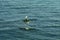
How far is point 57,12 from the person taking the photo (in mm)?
43094

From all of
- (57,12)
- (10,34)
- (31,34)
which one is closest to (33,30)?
(31,34)

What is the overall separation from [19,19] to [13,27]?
422 cm

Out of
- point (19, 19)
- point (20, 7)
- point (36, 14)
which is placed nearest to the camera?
point (19, 19)

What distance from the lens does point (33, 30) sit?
33.2 m

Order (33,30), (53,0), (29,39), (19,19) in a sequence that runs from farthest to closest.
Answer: (53,0), (19,19), (33,30), (29,39)

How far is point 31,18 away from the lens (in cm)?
3894

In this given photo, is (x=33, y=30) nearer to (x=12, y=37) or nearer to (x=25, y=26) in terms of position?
(x=25, y=26)

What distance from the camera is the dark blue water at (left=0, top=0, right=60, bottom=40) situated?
3164cm

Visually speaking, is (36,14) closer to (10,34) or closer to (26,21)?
(26,21)

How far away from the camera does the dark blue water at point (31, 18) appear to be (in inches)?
1246

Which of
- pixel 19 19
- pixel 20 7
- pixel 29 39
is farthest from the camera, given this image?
pixel 20 7

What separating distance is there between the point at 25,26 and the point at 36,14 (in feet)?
24.9

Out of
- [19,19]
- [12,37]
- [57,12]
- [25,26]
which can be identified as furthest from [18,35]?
[57,12]

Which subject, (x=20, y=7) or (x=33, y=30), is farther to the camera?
(x=20, y=7)
